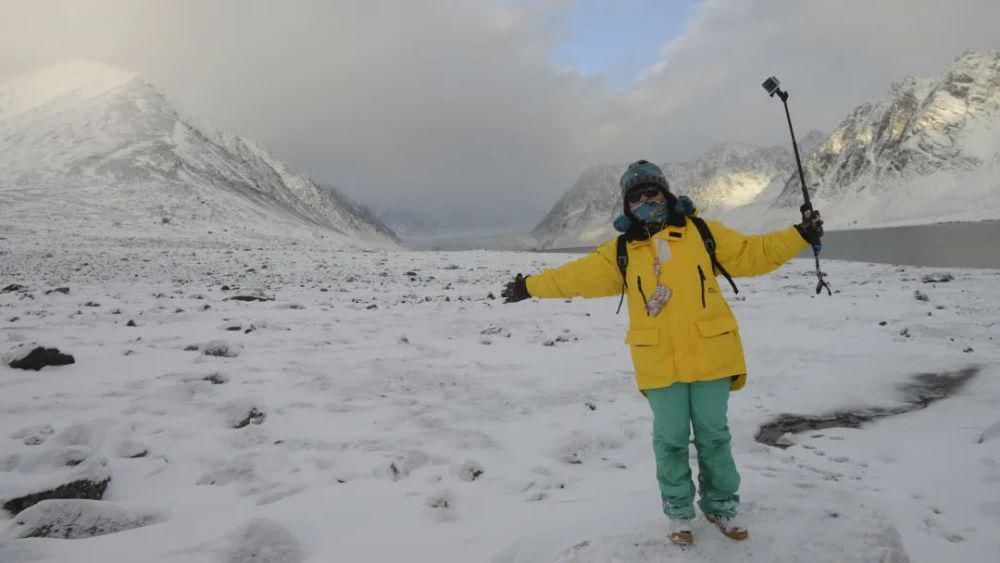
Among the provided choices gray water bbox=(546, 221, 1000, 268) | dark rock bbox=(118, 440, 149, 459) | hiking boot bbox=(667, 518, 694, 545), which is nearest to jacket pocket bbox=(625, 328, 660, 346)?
hiking boot bbox=(667, 518, 694, 545)

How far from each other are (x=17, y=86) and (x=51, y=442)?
602 ft

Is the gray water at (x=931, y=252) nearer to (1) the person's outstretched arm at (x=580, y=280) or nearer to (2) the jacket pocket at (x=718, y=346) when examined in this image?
(2) the jacket pocket at (x=718, y=346)

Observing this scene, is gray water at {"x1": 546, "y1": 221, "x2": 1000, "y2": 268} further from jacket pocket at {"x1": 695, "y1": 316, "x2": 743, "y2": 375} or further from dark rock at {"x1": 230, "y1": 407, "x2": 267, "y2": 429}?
dark rock at {"x1": 230, "y1": 407, "x2": 267, "y2": 429}

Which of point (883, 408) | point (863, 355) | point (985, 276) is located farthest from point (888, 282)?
point (883, 408)

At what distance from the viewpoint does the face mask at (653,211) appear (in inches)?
176

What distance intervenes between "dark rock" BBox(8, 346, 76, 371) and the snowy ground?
22 cm

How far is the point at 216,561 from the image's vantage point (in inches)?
153

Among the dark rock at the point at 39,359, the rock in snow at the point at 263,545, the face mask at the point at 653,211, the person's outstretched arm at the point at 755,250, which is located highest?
the face mask at the point at 653,211

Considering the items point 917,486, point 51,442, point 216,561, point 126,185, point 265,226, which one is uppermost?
point 126,185

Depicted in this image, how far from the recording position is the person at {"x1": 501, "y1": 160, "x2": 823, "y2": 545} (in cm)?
417

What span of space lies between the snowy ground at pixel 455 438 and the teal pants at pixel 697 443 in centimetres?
30

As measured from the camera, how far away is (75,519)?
13.7ft

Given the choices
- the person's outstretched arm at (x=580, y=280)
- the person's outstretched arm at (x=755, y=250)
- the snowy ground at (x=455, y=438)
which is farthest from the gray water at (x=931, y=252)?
the person's outstretched arm at (x=580, y=280)

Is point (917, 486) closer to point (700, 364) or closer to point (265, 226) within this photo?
point (700, 364)
